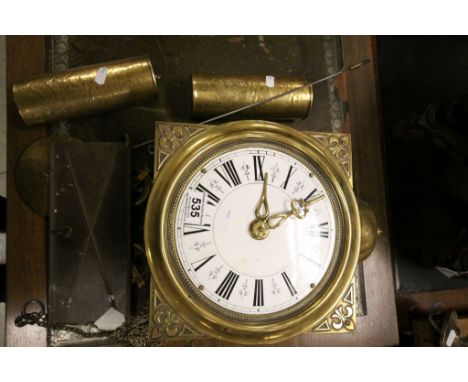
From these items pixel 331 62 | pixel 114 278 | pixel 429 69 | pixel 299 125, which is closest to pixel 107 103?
pixel 114 278

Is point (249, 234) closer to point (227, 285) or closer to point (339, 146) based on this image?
point (227, 285)

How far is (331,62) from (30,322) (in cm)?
132

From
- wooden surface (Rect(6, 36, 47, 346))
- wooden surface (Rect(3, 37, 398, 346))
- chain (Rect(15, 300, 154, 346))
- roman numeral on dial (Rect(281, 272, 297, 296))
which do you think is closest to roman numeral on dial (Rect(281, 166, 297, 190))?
roman numeral on dial (Rect(281, 272, 297, 296))

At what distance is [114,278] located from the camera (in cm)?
118

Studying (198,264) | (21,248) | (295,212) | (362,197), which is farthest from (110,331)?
(362,197)

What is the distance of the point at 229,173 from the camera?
3.43ft

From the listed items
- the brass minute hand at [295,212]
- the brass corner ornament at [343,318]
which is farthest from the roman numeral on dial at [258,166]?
the brass corner ornament at [343,318]

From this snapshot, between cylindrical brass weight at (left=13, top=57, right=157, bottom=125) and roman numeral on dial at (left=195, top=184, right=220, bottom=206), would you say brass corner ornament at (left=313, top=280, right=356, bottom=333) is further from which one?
cylindrical brass weight at (left=13, top=57, right=157, bottom=125)

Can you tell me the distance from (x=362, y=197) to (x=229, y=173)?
0.64 m

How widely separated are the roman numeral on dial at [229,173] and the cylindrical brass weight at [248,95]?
0.99 feet

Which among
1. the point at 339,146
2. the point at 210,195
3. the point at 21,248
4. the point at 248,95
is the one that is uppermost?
the point at 248,95

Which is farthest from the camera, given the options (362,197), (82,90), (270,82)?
(362,197)

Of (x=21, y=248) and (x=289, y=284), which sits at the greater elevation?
(x=21, y=248)

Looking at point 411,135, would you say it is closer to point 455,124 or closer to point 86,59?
point 455,124
